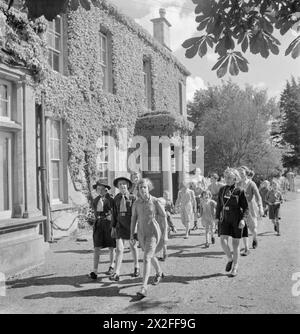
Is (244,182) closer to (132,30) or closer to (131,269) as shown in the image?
(131,269)

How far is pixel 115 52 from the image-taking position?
620 inches

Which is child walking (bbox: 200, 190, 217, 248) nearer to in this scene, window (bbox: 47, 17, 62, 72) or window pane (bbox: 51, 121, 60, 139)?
window pane (bbox: 51, 121, 60, 139)

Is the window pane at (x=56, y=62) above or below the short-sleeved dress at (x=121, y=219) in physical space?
above

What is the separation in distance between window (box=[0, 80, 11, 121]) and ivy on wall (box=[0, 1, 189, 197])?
23.2 inches

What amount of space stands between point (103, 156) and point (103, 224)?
7.57 meters

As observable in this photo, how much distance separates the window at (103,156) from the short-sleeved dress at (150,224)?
759 centimetres

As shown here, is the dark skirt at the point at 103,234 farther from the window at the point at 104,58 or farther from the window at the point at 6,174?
the window at the point at 104,58

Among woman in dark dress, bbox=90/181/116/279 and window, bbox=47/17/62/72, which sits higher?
window, bbox=47/17/62/72

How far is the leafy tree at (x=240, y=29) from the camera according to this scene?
329 cm

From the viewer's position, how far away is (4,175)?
829cm

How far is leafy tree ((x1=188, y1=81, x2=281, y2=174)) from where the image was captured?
32.1 metres

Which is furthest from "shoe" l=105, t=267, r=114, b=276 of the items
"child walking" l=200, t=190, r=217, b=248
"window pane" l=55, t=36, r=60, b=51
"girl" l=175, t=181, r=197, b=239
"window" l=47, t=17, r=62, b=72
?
"window pane" l=55, t=36, r=60, b=51

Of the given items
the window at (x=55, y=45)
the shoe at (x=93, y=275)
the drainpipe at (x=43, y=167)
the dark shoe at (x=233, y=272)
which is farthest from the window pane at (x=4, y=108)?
the dark shoe at (x=233, y=272)
